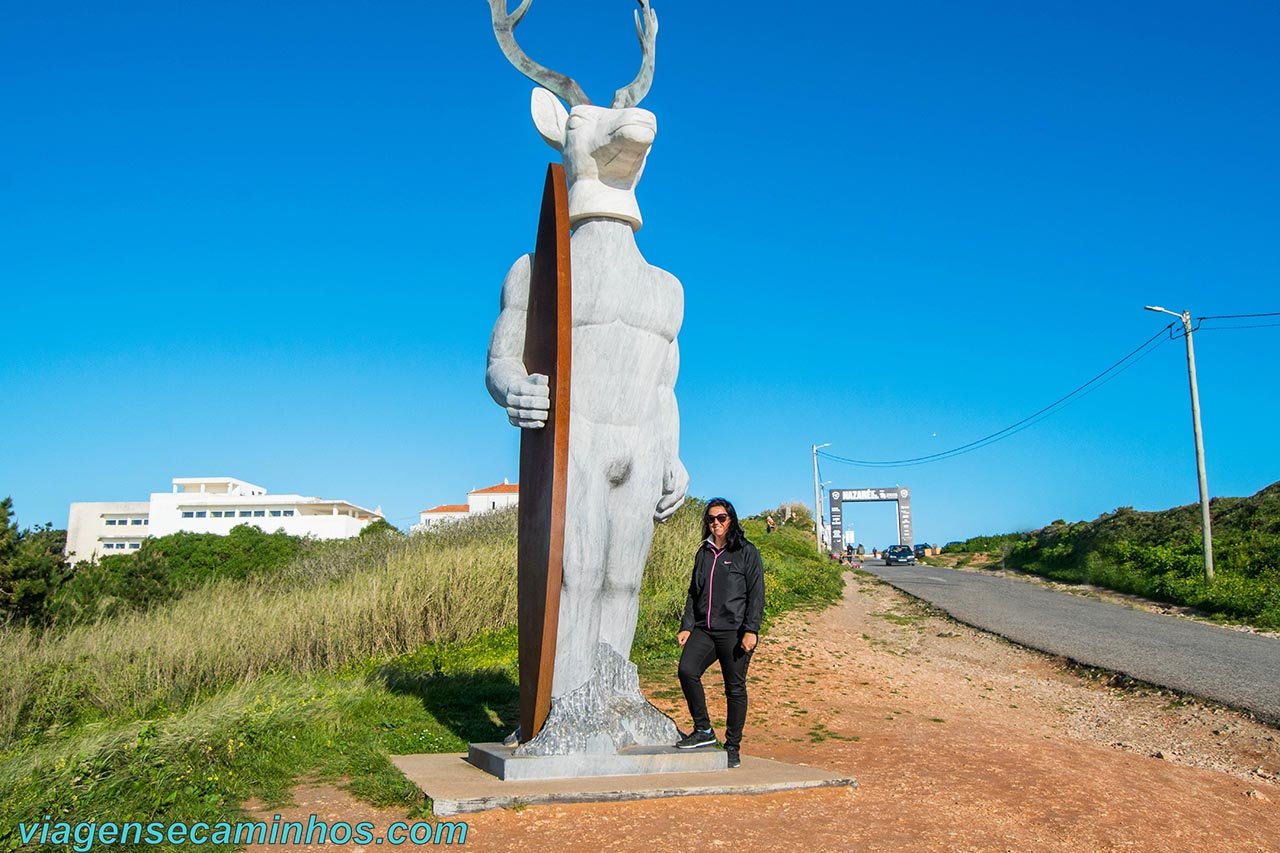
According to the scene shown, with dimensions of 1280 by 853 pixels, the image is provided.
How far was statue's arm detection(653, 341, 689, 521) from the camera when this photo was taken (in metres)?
5.27

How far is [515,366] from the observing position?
5004 millimetres

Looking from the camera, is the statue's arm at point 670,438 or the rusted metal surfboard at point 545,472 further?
the statue's arm at point 670,438

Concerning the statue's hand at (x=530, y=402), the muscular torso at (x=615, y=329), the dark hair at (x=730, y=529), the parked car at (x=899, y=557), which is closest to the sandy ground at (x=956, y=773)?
the dark hair at (x=730, y=529)

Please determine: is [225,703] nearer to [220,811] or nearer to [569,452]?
[220,811]

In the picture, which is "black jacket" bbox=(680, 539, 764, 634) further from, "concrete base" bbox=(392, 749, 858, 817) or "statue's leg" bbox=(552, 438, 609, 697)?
"concrete base" bbox=(392, 749, 858, 817)

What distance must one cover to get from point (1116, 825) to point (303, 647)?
7.38 meters

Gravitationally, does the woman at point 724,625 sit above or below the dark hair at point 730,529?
below

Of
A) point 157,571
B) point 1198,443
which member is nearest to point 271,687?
point 157,571

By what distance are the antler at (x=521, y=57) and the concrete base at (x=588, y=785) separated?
3653 mm

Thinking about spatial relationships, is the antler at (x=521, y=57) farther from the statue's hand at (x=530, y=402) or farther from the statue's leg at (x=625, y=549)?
the statue's leg at (x=625, y=549)

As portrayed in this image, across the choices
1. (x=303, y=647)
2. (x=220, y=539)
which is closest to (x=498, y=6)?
(x=303, y=647)

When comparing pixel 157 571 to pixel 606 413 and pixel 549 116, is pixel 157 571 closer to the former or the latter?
pixel 549 116

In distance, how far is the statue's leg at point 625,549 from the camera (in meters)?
4.93

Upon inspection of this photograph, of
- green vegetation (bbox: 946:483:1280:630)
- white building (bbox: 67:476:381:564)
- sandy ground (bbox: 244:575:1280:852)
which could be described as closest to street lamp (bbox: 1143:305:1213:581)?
green vegetation (bbox: 946:483:1280:630)
